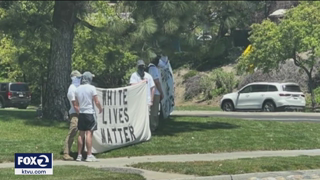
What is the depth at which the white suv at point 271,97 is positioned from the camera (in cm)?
3294

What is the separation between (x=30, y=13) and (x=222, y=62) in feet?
125

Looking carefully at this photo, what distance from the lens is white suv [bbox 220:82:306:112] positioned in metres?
32.9

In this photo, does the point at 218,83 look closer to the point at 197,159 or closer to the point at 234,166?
the point at 197,159

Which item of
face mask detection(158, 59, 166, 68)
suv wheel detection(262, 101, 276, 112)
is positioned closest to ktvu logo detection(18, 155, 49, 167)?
face mask detection(158, 59, 166, 68)

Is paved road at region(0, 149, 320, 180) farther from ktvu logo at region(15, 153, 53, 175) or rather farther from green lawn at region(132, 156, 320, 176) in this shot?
ktvu logo at region(15, 153, 53, 175)

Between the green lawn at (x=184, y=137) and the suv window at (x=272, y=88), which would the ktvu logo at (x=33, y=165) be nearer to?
the green lawn at (x=184, y=137)

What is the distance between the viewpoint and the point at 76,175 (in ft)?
36.4

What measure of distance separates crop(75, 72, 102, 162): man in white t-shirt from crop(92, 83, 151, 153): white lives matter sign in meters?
0.84

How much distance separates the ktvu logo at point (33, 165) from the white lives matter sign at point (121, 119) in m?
3.46

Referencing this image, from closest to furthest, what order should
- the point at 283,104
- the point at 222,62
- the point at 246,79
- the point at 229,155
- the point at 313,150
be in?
the point at 229,155, the point at 313,150, the point at 283,104, the point at 246,79, the point at 222,62

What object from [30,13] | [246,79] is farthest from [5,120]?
[246,79]

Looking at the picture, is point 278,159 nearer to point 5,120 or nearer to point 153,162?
point 153,162

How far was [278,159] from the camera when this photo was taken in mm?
13500

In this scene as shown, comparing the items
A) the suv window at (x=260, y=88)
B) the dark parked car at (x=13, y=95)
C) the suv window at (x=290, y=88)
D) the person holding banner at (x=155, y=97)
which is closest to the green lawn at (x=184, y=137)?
the person holding banner at (x=155, y=97)
